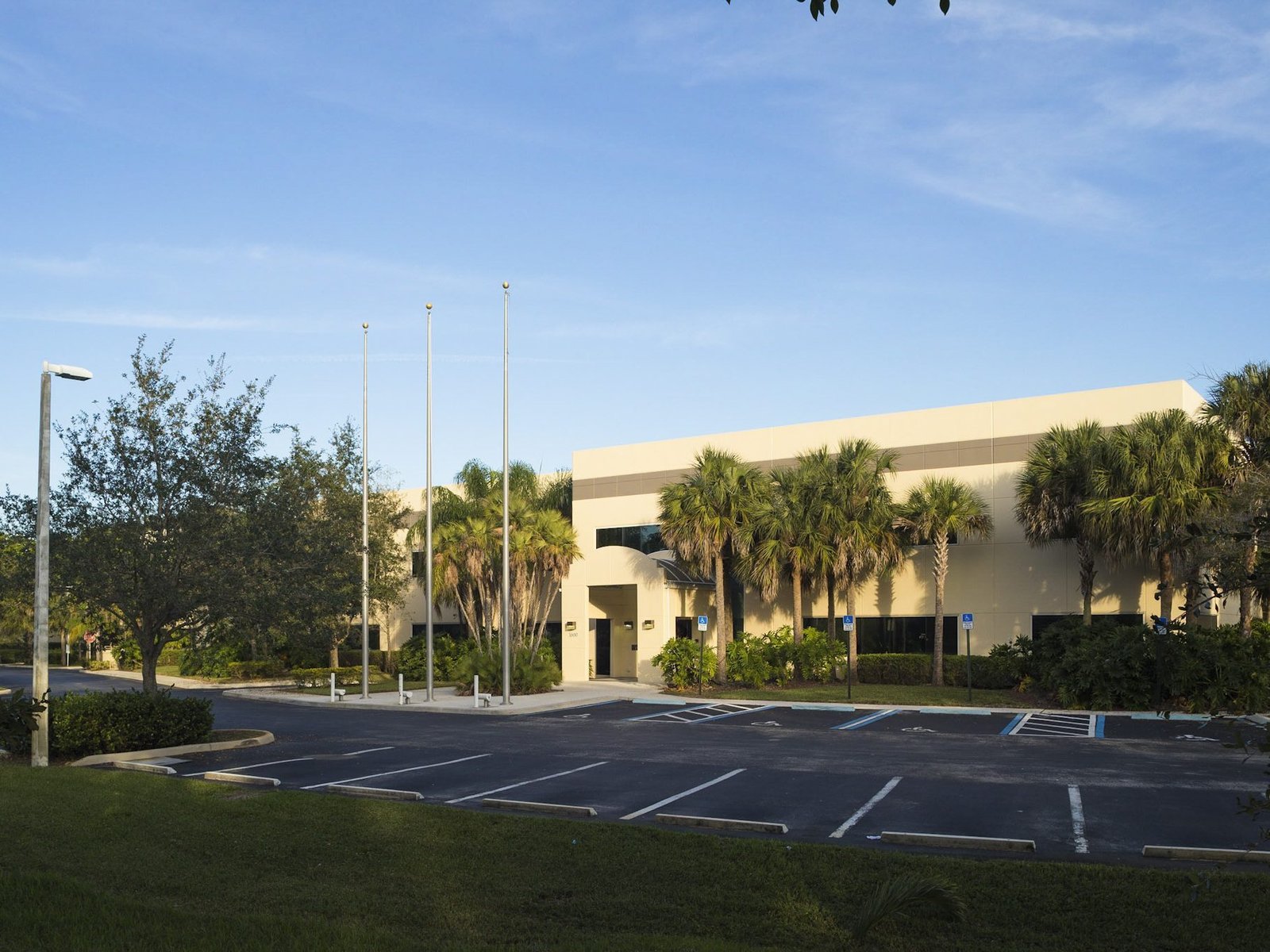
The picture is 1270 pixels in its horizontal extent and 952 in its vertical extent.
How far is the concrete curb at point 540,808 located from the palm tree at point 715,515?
68.2 feet

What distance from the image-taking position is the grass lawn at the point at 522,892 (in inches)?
278

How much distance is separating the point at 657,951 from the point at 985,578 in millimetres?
28215

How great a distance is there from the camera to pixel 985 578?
108ft

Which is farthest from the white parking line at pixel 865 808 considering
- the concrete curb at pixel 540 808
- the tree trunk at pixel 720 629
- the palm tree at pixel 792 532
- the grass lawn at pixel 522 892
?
the tree trunk at pixel 720 629

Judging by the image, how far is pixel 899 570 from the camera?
3431cm

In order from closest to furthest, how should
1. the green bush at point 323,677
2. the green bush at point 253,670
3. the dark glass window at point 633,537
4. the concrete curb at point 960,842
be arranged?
the concrete curb at point 960,842, the green bush at point 323,677, the dark glass window at point 633,537, the green bush at point 253,670

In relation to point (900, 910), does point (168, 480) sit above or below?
above

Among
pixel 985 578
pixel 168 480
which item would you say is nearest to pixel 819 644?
pixel 985 578

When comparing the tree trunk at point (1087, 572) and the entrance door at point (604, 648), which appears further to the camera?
the entrance door at point (604, 648)

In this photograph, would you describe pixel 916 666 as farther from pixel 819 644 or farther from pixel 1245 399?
pixel 1245 399

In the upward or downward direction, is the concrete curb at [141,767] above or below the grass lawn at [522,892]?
below

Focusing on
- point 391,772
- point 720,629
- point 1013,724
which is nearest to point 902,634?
point 720,629

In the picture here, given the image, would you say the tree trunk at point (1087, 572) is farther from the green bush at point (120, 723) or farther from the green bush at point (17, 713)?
the green bush at point (17, 713)

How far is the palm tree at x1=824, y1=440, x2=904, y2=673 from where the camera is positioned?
32.2 metres
